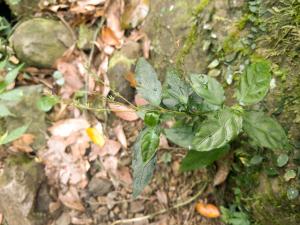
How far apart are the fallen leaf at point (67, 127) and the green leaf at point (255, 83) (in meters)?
1.13

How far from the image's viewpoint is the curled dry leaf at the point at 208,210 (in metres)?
1.89

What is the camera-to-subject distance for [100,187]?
2.09 m

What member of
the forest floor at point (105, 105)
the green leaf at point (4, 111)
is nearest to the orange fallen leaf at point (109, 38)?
the forest floor at point (105, 105)

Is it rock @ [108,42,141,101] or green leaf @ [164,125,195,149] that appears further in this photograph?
rock @ [108,42,141,101]

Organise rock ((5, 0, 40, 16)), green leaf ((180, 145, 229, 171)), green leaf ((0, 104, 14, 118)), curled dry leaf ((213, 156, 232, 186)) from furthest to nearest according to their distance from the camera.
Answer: rock ((5, 0, 40, 16))
green leaf ((0, 104, 14, 118))
curled dry leaf ((213, 156, 232, 186))
green leaf ((180, 145, 229, 171))

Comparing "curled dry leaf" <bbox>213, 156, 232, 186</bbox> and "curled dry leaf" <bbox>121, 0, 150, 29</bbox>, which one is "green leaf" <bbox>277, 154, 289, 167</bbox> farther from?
"curled dry leaf" <bbox>121, 0, 150, 29</bbox>

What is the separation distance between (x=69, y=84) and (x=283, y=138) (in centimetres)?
139

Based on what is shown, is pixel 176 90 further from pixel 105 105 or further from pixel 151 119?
pixel 105 105

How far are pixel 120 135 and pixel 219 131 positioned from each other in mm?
988

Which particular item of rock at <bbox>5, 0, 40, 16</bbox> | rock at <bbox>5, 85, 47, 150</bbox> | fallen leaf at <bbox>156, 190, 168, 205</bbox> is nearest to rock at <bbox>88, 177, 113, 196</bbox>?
fallen leaf at <bbox>156, 190, 168, 205</bbox>

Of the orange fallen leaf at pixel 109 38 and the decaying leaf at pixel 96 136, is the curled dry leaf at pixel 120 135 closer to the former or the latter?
the decaying leaf at pixel 96 136

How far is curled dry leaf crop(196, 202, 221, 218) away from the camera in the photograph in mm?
1891

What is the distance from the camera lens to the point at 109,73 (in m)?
2.24

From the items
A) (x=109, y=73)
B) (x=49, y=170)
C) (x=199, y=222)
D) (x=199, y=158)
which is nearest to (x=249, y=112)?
(x=199, y=158)
